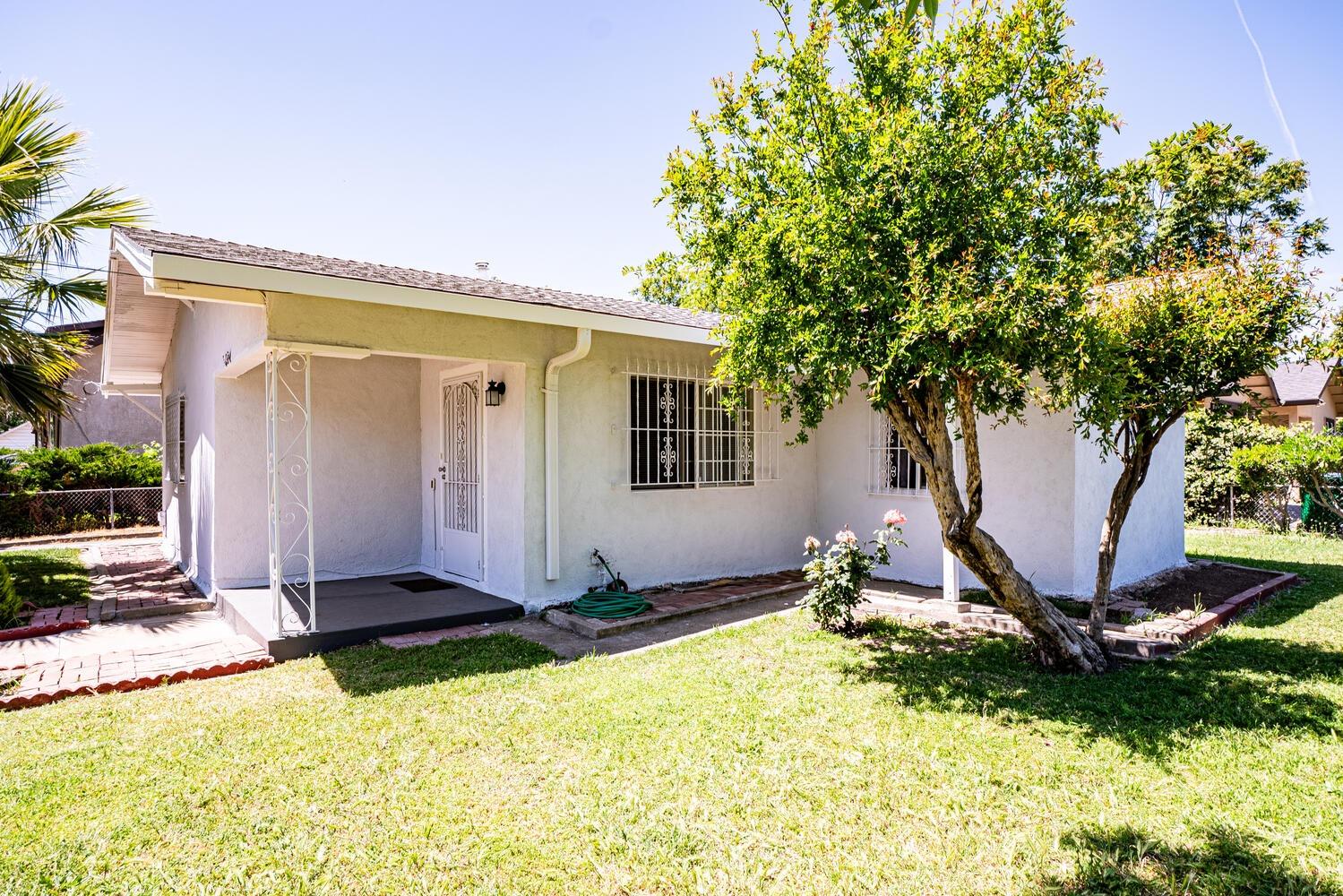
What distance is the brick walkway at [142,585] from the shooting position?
7863 mm

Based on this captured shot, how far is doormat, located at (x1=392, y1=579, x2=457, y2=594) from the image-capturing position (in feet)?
27.2

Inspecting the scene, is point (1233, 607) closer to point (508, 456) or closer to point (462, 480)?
point (508, 456)

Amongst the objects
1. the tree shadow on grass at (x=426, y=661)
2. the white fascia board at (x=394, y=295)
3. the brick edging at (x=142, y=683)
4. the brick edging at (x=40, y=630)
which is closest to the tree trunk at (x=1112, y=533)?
the white fascia board at (x=394, y=295)

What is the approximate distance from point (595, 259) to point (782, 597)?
11.4 meters

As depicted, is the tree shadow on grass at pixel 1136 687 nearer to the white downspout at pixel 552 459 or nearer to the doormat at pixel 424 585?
the white downspout at pixel 552 459

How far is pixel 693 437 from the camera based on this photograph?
29.4 ft

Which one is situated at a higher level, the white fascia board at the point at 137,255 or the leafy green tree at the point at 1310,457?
the white fascia board at the point at 137,255

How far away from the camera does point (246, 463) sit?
8.08 metres

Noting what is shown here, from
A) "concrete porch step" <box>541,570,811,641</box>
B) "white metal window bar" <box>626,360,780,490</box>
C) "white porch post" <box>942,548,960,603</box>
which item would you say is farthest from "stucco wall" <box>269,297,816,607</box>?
"white porch post" <box>942,548,960,603</box>

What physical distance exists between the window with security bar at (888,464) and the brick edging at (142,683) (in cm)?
723

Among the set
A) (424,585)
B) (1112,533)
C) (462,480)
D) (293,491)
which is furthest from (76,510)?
(1112,533)

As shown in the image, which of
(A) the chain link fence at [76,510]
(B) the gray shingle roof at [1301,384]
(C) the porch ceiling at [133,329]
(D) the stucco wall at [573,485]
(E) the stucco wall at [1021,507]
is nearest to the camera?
(D) the stucco wall at [573,485]

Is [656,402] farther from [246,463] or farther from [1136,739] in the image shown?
[1136,739]

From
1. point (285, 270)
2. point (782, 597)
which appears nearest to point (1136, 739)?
point (782, 597)
